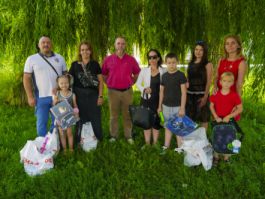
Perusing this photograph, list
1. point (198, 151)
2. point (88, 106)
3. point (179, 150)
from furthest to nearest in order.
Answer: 1. point (88, 106)
2. point (179, 150)
3. point (198, 151)

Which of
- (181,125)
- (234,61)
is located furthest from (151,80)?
(234,61)

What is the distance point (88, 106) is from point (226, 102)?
1.84m

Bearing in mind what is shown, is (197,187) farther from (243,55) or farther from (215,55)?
(215,55)

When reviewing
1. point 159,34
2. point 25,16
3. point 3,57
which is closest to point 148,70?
point 159,34

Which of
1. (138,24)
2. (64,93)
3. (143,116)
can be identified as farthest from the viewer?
(138,24)

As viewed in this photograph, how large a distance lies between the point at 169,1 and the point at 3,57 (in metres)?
3.57

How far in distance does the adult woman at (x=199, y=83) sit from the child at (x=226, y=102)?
15.3 inches

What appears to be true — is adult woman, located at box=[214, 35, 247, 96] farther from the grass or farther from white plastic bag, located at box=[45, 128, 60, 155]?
white plastic bag, located at box=[45, 128, 60, 155]

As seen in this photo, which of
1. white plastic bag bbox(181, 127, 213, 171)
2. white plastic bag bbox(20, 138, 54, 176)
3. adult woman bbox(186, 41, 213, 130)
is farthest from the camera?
adult woman bbox(186, 41, 213, 130)

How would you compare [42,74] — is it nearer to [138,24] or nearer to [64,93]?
[64,93]

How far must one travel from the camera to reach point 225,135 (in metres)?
3.96

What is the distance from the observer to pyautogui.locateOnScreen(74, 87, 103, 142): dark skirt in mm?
4543

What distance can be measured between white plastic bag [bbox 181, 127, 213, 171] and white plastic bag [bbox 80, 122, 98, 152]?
1252mm

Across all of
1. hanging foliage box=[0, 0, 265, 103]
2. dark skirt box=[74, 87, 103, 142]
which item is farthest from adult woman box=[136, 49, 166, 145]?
hanging foliage box=[0, 0, 265, 103]
